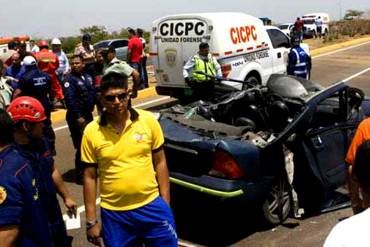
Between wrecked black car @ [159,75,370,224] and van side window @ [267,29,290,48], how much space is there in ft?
25.5

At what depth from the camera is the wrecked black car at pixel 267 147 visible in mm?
4941

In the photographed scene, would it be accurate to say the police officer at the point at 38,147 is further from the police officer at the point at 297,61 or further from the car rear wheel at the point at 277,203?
the police officer at the point at 297,61

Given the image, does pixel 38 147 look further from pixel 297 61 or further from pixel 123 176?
pixel 297 61

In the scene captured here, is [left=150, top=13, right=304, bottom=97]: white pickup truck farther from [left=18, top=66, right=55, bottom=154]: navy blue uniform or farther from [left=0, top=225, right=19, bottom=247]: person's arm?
[left=0, top=225, right=19, bottom=247]: person's arm

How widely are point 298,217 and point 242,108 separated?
1.42 m

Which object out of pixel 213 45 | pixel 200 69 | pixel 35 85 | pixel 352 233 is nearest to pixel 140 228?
pixel 352 233

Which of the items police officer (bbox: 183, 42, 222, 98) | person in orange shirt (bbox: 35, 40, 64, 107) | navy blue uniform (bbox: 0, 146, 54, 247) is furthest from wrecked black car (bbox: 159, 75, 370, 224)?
person in orange shirt (bbox: 35, 40, 64, 107)

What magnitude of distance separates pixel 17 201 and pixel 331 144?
362 centimetres

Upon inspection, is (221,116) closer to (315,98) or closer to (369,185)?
(315,98)

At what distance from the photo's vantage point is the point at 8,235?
8.92ft

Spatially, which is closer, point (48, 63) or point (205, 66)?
point (205, 66)

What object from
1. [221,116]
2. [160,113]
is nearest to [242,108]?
[221,116]

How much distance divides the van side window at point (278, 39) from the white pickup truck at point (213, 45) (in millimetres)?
975

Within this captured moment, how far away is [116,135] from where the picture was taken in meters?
3.46
